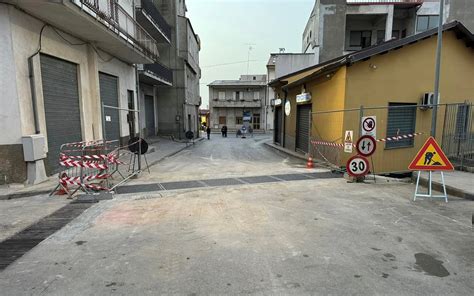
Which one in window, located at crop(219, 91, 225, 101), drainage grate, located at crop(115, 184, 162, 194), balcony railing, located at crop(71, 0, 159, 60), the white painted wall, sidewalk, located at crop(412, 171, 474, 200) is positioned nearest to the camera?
sidewalk, located at crop(412, 171, 474, 200)

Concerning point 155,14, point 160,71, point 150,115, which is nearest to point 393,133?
point 160,71

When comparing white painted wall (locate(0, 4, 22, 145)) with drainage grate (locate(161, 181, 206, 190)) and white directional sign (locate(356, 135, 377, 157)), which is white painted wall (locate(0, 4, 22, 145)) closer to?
drainage grate (locate(161, 181, 206, 190))

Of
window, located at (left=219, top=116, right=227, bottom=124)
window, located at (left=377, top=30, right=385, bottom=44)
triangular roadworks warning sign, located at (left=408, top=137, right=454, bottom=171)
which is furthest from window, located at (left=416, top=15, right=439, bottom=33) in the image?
window, located at (left=219, top=116, right=227, bottom=124)

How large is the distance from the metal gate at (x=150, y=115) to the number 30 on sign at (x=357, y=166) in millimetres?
17931

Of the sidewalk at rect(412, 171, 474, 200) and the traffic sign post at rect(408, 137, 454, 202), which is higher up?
the traffic sign post at rect(408, 137, 454, 202)

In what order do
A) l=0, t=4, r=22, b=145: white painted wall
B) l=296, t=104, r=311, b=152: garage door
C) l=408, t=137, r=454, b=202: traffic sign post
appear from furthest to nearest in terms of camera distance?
l=296, t=104, r=311, b=152: garage door → l=0, t=4, r=22, b=145: white painted wall → l=408, t=137, r=454, b=202: traffic sign post

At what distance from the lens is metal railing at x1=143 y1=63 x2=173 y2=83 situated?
1904 centimetres

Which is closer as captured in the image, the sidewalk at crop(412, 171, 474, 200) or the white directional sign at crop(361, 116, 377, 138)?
the sidewalk at crop(412, 171, 474, 200)

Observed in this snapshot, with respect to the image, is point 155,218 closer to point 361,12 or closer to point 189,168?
point 189,168

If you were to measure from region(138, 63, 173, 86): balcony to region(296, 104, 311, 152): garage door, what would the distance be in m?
10.1

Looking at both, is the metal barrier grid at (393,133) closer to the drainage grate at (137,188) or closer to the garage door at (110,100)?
the drainage grate at (137,188)

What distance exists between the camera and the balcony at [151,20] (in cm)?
1714

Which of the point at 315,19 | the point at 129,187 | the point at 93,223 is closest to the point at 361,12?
the point at 315,19

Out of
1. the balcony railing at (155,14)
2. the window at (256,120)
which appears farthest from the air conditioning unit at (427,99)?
the window at (256,120)
